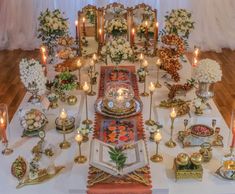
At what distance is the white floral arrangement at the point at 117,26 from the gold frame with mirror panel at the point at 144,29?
0.14 metres

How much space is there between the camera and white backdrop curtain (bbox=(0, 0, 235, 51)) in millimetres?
8312

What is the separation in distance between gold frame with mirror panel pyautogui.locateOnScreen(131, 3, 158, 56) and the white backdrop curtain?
2219mm

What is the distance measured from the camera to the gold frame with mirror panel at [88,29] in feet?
20.1

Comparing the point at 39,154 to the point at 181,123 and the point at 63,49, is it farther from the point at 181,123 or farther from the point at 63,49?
the point at 63,49

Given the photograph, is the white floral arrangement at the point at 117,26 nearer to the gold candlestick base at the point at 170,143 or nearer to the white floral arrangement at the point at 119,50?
the white floral arrangement at the point at 119,50

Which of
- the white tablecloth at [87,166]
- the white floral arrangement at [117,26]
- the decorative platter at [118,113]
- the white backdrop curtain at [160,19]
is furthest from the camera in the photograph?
the white backdrop curtain at [160,19]

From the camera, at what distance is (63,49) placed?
227 inches

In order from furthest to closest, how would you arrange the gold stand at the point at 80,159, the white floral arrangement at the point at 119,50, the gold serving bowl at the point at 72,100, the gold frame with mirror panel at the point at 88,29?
the gold frame with mirror panel at the point at 88,29, the white floral arrangement at the point at 119,50, the gold serving bowl at the point at 72,100, the gold stand at the point at 80,159

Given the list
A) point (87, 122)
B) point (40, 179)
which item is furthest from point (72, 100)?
point (40, 179)

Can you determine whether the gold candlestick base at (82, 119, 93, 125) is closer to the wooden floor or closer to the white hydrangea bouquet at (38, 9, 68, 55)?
the wooden floor

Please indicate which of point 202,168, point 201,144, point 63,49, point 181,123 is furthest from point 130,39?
point 202,168

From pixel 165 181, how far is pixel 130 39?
326cm

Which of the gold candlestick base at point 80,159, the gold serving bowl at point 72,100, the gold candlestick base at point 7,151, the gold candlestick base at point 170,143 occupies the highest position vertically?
the gold serving bowl at point 72,100

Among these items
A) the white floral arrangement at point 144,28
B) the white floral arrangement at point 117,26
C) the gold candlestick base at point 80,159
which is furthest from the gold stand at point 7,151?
the white floral arrangement at point 144,28
